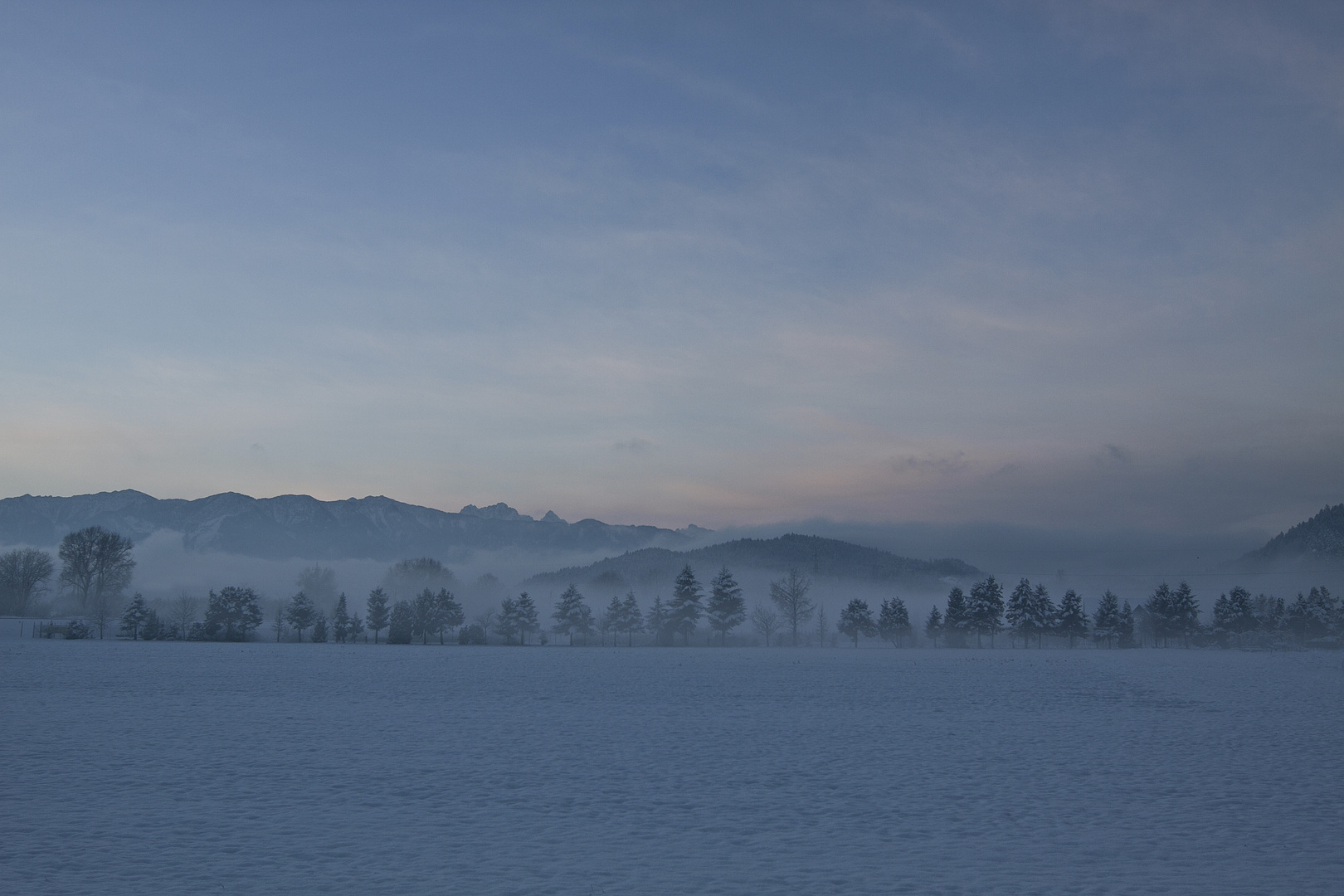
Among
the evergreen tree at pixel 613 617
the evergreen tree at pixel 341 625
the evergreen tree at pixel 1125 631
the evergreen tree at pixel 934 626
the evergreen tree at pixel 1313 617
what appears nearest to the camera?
the evergreen tree at pixel 1313 617

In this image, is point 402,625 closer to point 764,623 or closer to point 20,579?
point 764,623

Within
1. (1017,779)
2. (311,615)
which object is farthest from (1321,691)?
(311,615)

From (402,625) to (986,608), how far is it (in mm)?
90836

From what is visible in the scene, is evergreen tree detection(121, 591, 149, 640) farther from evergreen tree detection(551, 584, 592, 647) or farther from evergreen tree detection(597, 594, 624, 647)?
evergreen tree detection(597, 594, 624, 647)

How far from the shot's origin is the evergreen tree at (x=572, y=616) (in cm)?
13262

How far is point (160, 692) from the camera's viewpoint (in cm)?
3584

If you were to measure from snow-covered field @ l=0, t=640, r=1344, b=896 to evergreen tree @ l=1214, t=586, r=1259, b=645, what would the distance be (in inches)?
4480

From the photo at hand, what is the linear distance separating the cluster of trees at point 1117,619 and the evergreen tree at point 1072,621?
0.13 meters

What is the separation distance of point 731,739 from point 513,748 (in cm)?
615

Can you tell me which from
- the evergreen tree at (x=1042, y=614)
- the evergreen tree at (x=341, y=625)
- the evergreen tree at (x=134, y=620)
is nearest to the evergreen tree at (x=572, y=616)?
the evergreen tree at (x=341, y=625)

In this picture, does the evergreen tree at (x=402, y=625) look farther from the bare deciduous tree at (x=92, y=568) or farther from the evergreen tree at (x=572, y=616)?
the bare deciduous tree at (x=92, y=568)

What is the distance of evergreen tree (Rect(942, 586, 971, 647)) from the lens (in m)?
134

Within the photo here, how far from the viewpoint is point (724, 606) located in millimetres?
126438

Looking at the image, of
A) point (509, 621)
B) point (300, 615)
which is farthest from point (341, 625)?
point (509, 621)
